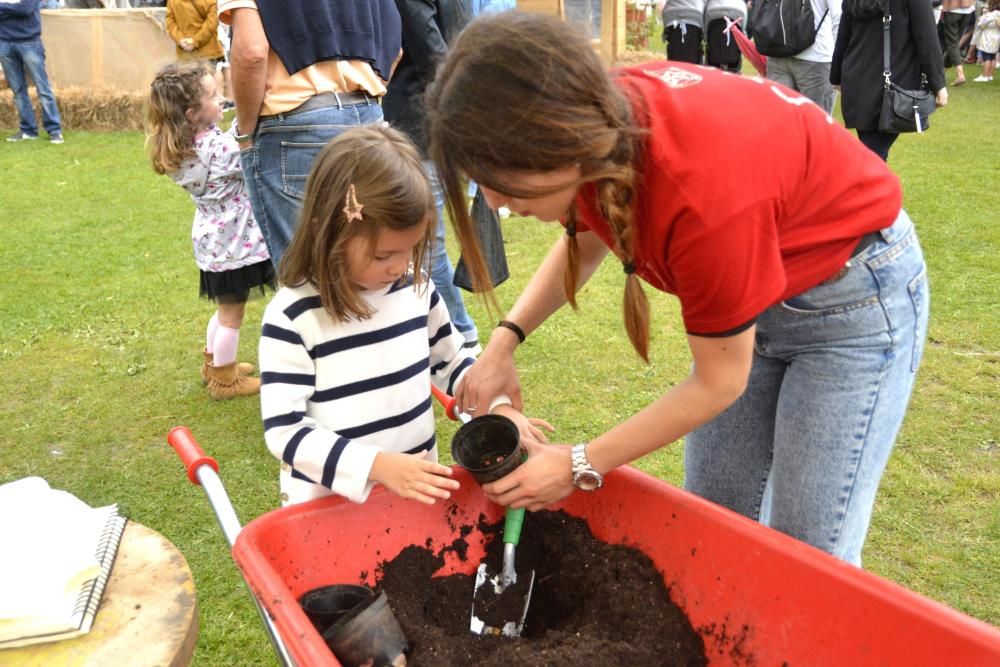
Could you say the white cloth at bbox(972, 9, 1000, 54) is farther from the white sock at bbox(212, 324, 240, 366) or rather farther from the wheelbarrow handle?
the wheelbarrow handle

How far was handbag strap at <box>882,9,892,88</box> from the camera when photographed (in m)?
4.59

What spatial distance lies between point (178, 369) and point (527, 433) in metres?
2.76

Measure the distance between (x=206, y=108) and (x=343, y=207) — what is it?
2.09 metres

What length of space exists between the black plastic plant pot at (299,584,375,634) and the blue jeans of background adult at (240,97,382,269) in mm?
1378

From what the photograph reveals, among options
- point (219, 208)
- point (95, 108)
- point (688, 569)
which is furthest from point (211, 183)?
point (95, 108)

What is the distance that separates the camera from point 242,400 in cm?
374

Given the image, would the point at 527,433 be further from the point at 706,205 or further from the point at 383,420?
the point at 706,205

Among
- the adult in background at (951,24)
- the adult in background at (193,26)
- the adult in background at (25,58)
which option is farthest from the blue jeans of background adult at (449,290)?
the adult in background at (951,24)

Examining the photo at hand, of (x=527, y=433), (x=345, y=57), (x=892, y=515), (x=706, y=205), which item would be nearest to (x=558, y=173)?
(x=706, y=205)

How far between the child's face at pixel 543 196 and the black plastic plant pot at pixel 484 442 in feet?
1.67

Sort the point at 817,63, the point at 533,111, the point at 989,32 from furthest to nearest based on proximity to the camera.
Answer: the point at 989,32
the point at 817,63
the point at 533,111

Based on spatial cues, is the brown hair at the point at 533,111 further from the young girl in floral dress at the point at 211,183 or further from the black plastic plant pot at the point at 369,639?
the young girl in floral dress at the point at 211,183

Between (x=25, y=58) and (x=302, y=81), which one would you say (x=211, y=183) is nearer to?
(x=302, y=81)

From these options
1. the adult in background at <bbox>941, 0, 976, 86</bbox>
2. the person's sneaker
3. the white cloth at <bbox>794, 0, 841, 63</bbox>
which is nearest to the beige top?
the white cloth at <bbox>794, 0, 841, 63</bbox>
